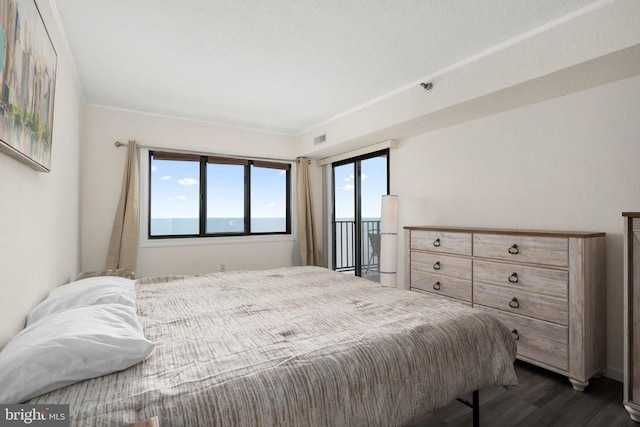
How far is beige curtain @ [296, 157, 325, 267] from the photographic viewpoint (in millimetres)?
4977

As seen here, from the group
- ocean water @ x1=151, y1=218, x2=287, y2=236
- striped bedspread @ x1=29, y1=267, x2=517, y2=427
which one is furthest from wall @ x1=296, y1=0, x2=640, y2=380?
ocean water @ x1=151, y1=218, x2=287, y2=236

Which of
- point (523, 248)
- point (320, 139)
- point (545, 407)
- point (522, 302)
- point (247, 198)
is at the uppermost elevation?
point (320, 139)

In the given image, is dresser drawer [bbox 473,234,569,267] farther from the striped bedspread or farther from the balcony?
the balcony

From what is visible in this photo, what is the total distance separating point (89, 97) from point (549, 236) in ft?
15.3

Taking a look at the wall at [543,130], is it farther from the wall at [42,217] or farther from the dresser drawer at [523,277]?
the wall at [42,217]

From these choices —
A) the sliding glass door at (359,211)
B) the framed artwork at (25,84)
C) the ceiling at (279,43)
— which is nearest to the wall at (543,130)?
the ceiling at (279,43)

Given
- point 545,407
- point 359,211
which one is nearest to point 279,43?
point 359,211

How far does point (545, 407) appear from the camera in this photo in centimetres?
188

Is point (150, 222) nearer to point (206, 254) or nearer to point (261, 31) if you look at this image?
point (206, 254)

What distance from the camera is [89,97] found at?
349cm

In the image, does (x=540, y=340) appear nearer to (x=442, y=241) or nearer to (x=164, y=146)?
(x=442, y=241)

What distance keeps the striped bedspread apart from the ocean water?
240 cm

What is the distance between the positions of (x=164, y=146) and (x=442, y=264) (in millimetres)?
3706

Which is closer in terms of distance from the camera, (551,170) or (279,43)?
(279,43)
